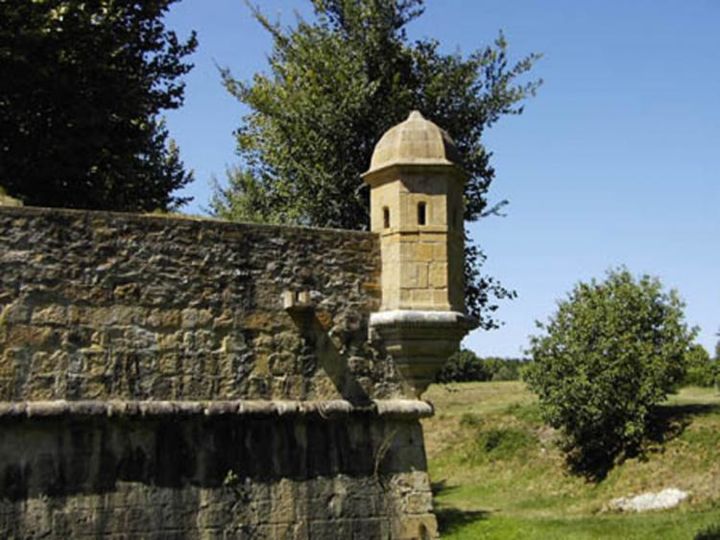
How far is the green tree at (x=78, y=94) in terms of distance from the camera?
517 inches

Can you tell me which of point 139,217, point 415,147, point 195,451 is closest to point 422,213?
point 415,147

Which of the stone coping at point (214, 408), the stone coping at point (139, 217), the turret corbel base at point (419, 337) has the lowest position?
the stone coping at point (214, 408)

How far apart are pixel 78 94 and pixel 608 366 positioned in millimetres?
14321

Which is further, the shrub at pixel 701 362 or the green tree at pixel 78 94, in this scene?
the shrub at pixel 701 362

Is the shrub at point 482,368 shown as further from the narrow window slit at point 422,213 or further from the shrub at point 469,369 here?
the narrow window slit at point 422,213

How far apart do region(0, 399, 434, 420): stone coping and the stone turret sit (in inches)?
11.1

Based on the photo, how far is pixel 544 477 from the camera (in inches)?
925

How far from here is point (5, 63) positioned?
1295cm

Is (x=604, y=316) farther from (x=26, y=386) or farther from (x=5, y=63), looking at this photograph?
(x=26, y=386)

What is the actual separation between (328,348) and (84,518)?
2571 mm

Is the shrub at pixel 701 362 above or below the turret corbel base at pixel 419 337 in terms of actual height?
above

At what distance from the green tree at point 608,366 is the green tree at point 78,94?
482 inches

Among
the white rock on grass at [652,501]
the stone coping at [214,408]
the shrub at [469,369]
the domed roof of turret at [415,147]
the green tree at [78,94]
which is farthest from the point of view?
the shrub at [469,369]

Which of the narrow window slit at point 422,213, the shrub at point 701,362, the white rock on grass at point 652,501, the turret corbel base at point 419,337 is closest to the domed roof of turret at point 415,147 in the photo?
the narrow window slit at point 422,213
